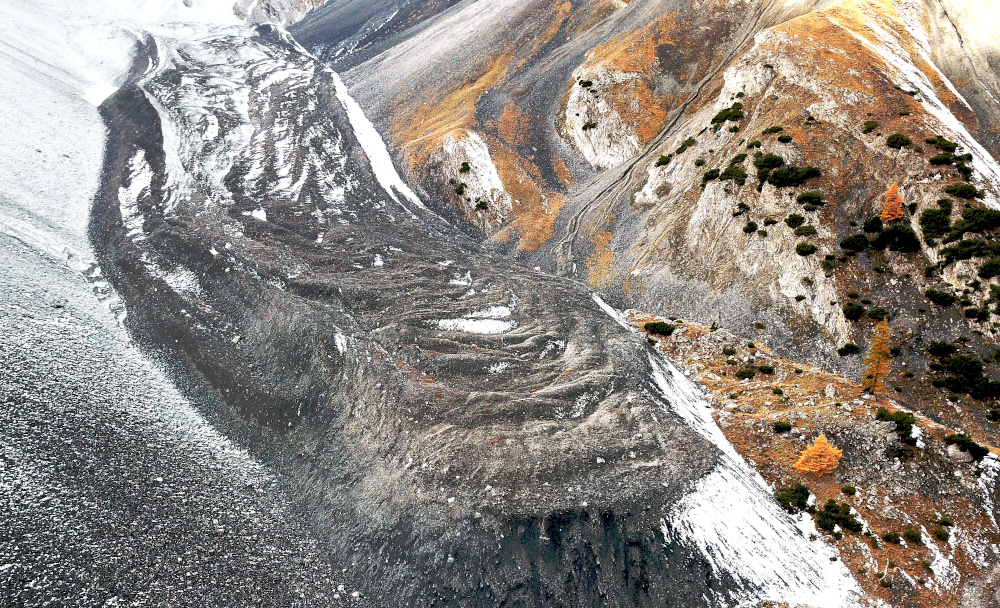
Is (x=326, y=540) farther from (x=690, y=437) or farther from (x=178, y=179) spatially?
(x=178, y=179)

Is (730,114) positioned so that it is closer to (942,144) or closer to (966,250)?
(942,144)

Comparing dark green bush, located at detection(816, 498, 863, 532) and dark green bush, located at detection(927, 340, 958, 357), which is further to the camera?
dark green bush, located at detection(927, 340, 958, 357)

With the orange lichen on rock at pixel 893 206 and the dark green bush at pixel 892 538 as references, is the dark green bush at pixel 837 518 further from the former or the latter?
the orange lichen on rock at pixel 893 206

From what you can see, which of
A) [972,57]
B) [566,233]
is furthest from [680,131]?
[972,57]

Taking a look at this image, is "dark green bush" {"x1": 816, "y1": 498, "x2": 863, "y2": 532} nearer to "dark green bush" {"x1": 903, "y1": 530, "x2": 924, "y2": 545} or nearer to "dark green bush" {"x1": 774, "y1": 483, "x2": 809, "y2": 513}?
"dark green bush" {"x1": 774, "y1": 483, "x2": 809, "y2": 513}

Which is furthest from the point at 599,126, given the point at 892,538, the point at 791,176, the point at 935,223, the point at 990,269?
the point at 892,538

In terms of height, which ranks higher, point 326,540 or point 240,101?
point 240,101

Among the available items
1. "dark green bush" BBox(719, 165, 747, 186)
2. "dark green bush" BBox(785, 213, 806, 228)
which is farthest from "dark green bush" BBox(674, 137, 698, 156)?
"dark green bush" BBox(785, 213, 806, 228)
